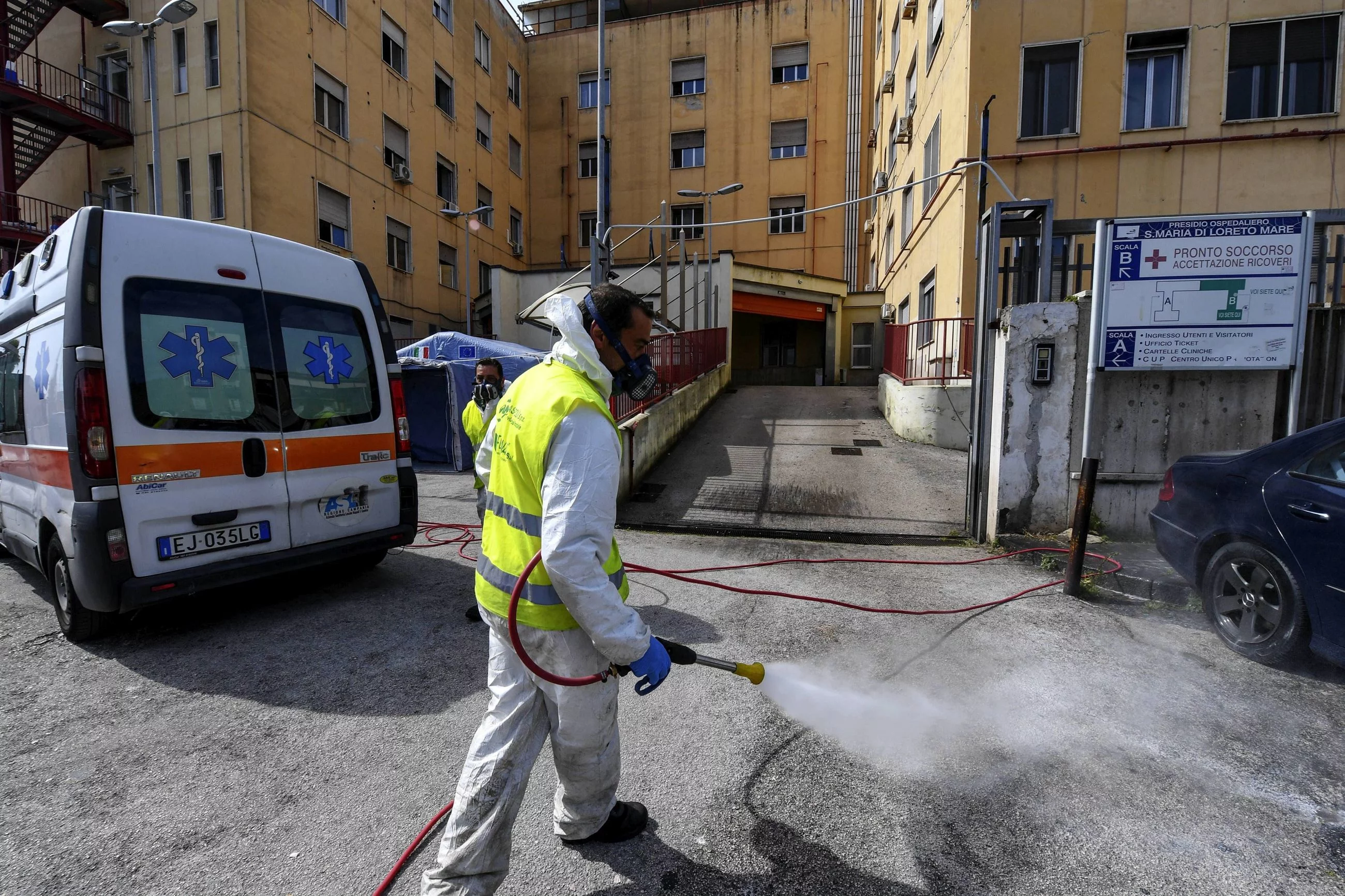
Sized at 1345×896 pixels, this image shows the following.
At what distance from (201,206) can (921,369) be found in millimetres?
17267

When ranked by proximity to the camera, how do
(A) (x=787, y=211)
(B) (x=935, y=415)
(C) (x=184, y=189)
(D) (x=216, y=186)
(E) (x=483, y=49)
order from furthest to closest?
(A) (x=787, y=211)
(E) (x=483, y=49)
(C) (x=184, y=189)
(D) (x=216, y=186)
(B) (x=935, y=415)

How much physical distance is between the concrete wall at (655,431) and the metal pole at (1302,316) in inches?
237

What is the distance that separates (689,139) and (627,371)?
30386 millimetres

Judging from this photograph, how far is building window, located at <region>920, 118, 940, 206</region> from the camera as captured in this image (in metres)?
14.5

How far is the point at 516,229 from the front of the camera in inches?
1205

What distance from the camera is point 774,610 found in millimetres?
4797

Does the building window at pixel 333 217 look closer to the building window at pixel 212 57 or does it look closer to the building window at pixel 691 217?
the building window at pixel 212 57

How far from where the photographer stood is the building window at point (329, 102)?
59.8 feet

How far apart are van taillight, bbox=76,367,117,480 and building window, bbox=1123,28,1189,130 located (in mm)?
15244

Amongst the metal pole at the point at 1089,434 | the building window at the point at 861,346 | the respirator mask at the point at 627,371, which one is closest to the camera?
the respirator mask at the point at 627,371

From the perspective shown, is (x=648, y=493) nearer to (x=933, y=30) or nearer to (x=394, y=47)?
(x=933, y=30)

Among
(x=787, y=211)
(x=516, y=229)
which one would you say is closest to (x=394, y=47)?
(x=516, y=229)

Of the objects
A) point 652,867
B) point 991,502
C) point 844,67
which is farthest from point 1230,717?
point 844,67

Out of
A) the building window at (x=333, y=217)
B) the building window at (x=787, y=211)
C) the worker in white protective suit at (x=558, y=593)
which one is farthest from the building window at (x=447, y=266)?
the worker in white protective suit at (x=558, y=593)
